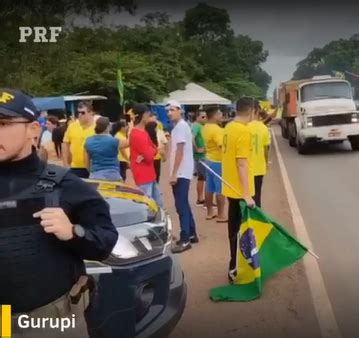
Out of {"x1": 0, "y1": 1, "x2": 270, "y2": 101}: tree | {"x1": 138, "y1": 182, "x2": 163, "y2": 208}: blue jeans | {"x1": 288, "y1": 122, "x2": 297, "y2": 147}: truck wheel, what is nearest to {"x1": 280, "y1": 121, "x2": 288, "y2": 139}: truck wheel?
{"x1": 288, "y1": 122, "x2": 297, "y2": 147}: truck wheel

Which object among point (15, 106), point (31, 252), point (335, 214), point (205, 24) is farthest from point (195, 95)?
point (335, 214)

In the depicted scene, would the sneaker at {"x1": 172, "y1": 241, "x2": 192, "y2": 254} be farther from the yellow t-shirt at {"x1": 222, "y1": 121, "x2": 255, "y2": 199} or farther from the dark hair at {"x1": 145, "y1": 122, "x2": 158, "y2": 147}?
the dark hair at {"x1": 145, "y1": 122, "x2": 158, "y2": 147}

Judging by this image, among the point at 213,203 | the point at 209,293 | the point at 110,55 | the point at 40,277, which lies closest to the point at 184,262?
the point at 209,293

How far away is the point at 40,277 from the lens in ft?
6.04

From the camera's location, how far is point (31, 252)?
182cm

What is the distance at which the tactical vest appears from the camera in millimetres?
1806

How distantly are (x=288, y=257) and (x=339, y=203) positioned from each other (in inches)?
176

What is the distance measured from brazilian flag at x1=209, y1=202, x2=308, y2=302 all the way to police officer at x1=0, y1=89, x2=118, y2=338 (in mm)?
2707

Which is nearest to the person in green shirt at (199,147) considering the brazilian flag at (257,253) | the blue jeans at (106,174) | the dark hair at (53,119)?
the blue jeans at (106,174)

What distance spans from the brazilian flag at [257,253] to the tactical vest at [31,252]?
2.79 metres

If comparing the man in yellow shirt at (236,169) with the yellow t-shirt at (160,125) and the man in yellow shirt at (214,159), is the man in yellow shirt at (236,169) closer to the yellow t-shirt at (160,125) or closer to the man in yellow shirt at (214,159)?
the man in yellow shirt at (214,159)

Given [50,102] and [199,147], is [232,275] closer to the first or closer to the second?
[50,102]

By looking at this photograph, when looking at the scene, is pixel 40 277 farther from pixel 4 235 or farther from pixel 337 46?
pixel 337 46

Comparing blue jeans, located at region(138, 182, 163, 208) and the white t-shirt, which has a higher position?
the white t-shirt
